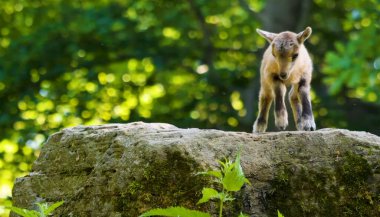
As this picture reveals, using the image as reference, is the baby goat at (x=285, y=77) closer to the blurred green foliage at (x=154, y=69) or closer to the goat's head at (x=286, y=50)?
the goat's head at (x=286, y=50)

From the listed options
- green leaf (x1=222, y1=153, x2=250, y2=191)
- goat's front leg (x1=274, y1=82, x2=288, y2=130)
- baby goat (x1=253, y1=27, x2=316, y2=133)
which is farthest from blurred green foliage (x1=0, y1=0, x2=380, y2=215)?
green leaf (x1=222, y1=153, x2=250, y2=191)

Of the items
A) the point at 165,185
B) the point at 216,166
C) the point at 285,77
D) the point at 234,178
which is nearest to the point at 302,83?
the point at 285,77

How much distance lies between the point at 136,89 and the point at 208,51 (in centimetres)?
232

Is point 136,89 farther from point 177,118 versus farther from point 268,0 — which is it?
point 268,0

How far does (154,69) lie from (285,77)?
33.7ft

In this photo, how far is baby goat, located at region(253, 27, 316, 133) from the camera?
7.98m

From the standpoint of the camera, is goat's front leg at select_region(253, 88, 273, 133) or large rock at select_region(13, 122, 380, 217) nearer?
large rock at select_region(13, 122, 380, 217)

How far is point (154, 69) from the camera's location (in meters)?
17.9

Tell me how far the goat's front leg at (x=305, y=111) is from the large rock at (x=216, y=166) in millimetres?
2297

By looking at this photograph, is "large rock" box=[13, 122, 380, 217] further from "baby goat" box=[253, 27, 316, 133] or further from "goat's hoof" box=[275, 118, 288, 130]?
"goat's hoof" box=[275, 118, 288, 130]

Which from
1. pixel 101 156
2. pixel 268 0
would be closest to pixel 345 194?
pixel 101 156

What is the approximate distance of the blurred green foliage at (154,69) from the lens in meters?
16.2

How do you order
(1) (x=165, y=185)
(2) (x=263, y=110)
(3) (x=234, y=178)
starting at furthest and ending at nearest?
(2) (x=263, y=110), (1) (x=165, y=185), (3) (x=234, y=178)

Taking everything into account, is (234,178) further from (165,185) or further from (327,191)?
(327,191)
